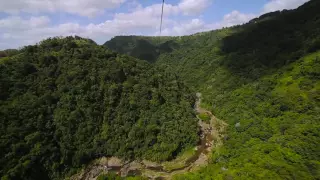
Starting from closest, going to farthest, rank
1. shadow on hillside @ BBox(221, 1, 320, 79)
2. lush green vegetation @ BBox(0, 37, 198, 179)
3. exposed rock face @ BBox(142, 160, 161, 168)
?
1. lush green vegetation @ BBox(0, 37, 198, 179)
2. exposed rock face @ BBox(142, 160, 161, 168)
3. shadow on hillside @ BBox(221, 1, 320, 79)

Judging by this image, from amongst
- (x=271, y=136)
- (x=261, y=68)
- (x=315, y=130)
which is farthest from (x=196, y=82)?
(x=315, y=130)

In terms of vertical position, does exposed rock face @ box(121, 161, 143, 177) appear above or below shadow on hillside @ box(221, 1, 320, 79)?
below

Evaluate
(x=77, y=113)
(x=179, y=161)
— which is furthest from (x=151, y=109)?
(x=77, y=113)

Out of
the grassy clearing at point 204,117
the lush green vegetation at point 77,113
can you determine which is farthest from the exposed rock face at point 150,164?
the grassy clearing at point 204,117

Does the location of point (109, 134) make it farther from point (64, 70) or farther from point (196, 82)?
point (196, 82)

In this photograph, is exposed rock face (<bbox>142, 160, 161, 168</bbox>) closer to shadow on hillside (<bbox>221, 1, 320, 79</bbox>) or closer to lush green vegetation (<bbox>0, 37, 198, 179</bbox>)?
lush green vegetation (<bbox>0, 37, 198, 179</bbox>)

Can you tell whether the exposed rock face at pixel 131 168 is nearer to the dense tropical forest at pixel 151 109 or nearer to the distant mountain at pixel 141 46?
the dense tropical forest at pixel 151 109

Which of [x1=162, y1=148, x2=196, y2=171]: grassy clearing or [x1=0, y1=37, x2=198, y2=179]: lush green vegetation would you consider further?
[x1=162, y1=148, x2=196, y2=171]: grassy clearing

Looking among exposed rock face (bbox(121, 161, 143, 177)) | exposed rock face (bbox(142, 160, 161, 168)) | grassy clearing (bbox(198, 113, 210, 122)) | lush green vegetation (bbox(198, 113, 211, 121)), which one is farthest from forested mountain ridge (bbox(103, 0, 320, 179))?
exposed rock face (bbox(121, 161, 143, 177))

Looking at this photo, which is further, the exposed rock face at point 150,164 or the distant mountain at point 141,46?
the distant mountain at point 141,46
